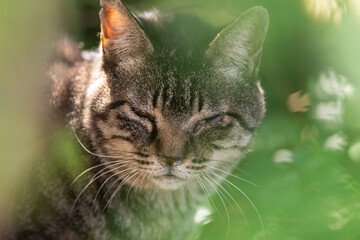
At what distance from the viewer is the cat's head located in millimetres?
1610

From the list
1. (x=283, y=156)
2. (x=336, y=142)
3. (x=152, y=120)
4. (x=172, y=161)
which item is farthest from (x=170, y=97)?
(x=336, y=142)

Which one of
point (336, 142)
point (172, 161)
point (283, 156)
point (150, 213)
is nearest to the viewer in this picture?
point (336, 142)

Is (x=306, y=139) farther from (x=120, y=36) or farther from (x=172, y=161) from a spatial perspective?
(x=120, y=36)

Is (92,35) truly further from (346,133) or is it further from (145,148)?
(346,133)

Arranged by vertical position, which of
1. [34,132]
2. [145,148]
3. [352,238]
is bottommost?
[352,238]

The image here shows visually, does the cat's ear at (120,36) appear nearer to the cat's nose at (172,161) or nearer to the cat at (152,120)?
the cat at (152,120)

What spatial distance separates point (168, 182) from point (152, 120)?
254 mm

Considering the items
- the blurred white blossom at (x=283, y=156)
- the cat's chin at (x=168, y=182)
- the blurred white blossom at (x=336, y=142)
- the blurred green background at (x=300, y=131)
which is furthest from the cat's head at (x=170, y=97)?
the blurred white blossom at (x=336, y=142)

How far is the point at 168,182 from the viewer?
168 cm

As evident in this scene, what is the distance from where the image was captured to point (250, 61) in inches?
67.6

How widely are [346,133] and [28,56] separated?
1442 millimetres

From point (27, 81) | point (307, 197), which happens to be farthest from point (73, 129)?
point (307, 197)

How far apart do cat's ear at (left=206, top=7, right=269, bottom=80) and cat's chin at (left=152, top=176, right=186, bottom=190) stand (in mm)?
466

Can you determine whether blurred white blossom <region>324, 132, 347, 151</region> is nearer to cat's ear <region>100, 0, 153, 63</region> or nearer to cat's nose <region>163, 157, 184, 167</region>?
cat's nose <region>163, 157, 184, 167</region>
